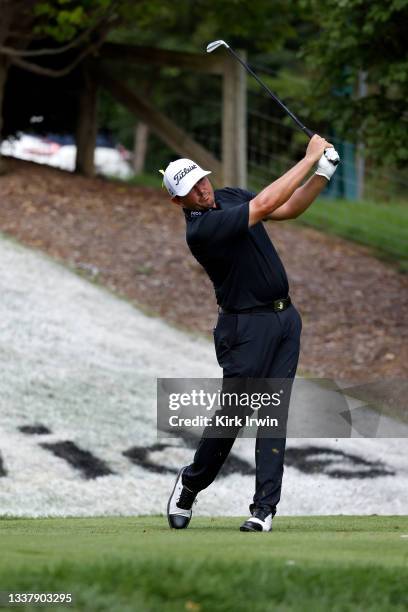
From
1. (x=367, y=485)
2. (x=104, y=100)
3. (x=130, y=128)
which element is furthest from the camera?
(x=130, y=128)

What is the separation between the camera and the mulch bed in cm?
1553

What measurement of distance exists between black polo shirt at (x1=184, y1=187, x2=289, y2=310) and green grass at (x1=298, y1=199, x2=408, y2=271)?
12418mm

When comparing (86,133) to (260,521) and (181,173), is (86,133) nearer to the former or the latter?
(181,173)

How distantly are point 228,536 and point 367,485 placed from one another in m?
5.11

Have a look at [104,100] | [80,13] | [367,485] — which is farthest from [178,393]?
[104,100]

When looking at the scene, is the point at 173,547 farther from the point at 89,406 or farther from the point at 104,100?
the point at 104,100

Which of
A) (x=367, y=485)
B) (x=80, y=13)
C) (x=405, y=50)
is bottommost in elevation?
(x=367, y=485)

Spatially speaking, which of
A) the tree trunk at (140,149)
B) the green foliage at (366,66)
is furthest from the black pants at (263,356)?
the tree trunk at (140,149)

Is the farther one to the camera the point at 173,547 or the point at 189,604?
the point at 173,547

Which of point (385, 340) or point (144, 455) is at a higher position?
point (385, 340)

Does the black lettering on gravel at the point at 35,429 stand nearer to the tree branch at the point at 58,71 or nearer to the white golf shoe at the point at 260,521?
the white golf shoe at the point at 260,521

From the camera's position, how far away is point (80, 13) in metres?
18.0

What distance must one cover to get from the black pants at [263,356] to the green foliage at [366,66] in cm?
648

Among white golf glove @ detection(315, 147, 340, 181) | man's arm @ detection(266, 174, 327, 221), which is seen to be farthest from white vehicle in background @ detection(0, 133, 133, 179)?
white golf glove @ detection(315, 147, 340, 181)
